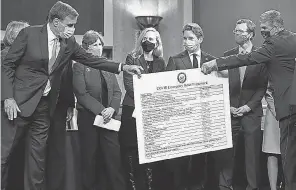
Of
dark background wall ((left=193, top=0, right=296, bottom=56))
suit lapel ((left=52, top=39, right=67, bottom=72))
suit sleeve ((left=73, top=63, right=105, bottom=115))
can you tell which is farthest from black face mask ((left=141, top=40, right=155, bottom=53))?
dark background wall ((left=193, top=0, right=296, bottom=56))

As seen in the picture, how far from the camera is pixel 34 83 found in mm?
3617

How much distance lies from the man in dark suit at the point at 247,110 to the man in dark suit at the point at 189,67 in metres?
0.19

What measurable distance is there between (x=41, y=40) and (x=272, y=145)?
2.08 m

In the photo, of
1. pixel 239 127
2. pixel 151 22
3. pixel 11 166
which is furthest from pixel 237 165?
pixel 151 22

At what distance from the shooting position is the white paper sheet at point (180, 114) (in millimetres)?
3654

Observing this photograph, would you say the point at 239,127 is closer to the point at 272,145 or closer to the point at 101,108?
the point at 272,145

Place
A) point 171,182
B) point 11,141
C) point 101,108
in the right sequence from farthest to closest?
point 171,182 < point 101,108 < point 11,141

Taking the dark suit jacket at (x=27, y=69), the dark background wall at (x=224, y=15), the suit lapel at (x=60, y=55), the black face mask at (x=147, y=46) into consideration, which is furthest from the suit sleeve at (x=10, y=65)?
the dark background wall at (x=224, y=15)

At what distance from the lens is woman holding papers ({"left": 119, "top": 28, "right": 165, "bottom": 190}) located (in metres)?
4.29

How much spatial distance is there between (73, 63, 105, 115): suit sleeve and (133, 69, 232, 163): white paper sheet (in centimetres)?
55

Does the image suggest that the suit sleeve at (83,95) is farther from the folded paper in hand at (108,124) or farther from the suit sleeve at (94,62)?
the suit sleeve at (94,62)

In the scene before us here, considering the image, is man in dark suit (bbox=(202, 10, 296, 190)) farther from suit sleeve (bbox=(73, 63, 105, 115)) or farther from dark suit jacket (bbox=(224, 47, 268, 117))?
suit sleeve (bbox=(73, 63, 105, 115))

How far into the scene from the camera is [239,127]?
432 cm

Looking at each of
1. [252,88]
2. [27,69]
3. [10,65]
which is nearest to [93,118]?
[27,69]
